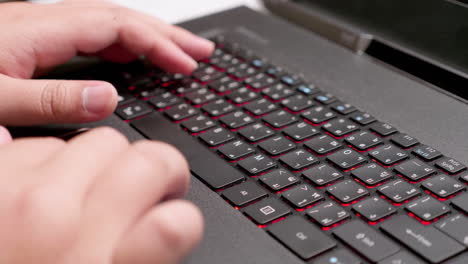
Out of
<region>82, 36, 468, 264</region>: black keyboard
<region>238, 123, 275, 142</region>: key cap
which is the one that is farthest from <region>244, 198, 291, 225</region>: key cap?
<region>238, 123, 275, 142</region>: key cap

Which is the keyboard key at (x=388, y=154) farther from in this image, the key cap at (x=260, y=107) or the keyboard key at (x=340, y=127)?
the key cap at (x=260, y=107)

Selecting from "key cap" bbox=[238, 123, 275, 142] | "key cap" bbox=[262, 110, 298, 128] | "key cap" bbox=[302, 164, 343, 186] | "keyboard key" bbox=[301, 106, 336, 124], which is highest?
"keyboard key" bbox=[301, 106, 336, 124]

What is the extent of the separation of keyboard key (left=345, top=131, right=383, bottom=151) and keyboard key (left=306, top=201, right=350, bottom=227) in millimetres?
102

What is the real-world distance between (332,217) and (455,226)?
102 mm

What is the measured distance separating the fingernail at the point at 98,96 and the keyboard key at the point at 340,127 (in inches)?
9.4

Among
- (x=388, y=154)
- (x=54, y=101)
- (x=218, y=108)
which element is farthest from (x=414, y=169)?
(x=54, y=101)

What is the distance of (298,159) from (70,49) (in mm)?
344

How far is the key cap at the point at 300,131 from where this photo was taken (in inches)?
23.4

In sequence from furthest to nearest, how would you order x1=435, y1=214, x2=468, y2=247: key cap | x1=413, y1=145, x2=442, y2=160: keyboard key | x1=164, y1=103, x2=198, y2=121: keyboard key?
x1=164, y1=103, x2=198, y2=121: keyboard key
x1=413, y1=145, x2=442, y2=160: keyboard key
x1=435, y1=214, x2=468, y2=247: key cap

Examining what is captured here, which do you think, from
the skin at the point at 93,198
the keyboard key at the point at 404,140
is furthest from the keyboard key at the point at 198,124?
the keyboard key at the point at 404,140

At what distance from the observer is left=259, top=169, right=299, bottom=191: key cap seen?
0.52 metres

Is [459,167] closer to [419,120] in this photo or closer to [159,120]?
[419,120]

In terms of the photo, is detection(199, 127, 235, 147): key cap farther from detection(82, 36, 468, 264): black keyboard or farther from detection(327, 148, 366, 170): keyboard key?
detection(327, 148, 366, 170): keyboard key

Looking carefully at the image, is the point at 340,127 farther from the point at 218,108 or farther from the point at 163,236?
the point at 163,236
